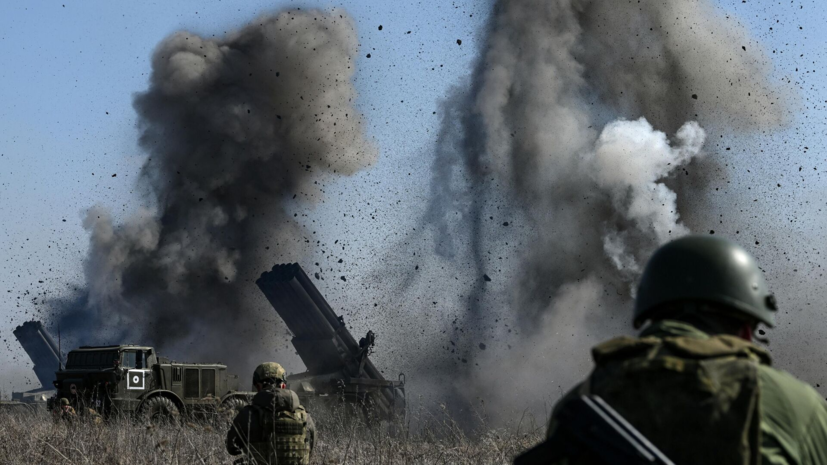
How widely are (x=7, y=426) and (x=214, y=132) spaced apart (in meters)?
16.5

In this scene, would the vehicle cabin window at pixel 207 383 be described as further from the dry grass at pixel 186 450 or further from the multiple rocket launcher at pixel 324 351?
the dry grass at pixel 186 450

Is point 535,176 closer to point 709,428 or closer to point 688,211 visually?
point 688,211

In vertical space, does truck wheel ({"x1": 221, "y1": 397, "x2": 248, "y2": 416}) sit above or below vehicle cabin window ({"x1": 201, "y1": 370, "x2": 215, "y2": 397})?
below

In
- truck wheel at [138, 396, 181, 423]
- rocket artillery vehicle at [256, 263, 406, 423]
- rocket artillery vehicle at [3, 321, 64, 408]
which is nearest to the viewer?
truck wheel at [138, 396, 181, 423]

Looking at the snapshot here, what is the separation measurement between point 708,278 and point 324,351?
15.1 metres

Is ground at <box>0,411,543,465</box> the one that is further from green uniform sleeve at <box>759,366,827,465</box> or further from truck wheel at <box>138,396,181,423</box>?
green uniform sleeve at <box>759,366,827,465</box>

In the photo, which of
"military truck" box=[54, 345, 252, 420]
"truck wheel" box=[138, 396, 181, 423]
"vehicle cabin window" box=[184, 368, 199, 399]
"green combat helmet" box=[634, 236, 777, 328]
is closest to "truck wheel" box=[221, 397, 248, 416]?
"military truck" box=[54, 345, 252, 420]

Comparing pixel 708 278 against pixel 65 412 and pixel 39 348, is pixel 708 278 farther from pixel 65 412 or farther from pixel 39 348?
pixel 39 348

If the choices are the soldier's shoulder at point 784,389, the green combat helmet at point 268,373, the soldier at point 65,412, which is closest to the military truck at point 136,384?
the soldier at point 65,412

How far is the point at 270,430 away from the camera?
543cm

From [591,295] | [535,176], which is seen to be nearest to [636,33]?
[535,176]

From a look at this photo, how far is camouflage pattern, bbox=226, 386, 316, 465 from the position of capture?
540 cm

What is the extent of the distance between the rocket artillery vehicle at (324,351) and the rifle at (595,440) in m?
14.7

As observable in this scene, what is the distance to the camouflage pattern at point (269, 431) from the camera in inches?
213
